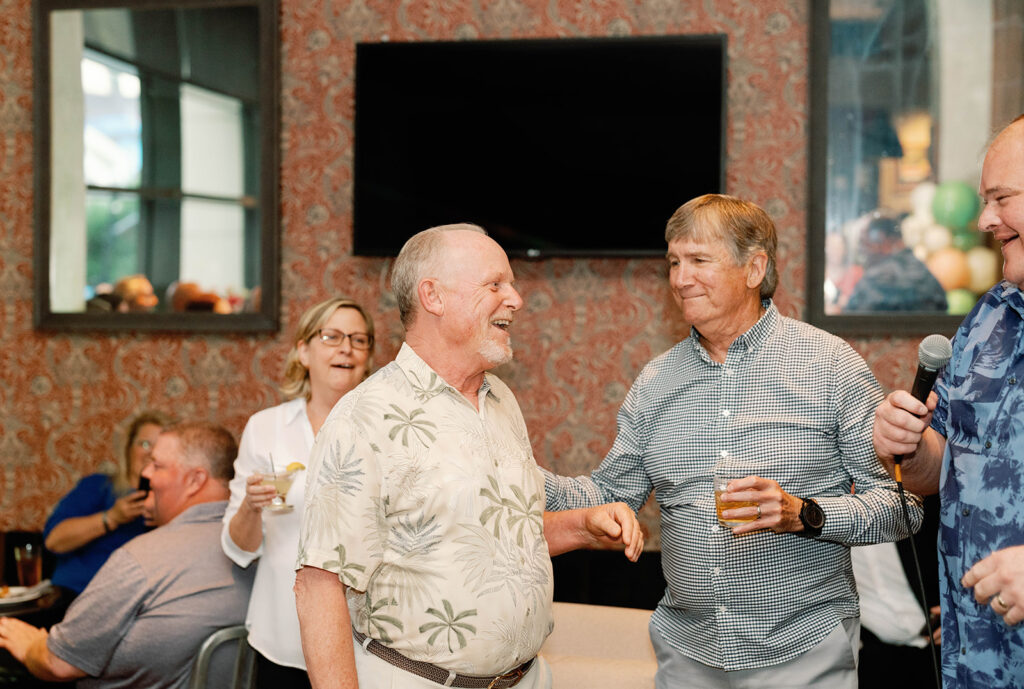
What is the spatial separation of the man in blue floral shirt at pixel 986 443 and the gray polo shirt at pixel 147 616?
5.98 ft

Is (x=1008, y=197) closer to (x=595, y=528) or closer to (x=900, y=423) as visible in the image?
(x=900, y=423)

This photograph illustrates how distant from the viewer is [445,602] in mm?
1655

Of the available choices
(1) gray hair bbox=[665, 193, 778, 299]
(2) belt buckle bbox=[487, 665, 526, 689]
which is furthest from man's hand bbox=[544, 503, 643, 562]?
(1) gray hair bbox=[665, 193, 778, 299]

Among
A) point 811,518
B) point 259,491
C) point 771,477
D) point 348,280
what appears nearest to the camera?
point 811,518

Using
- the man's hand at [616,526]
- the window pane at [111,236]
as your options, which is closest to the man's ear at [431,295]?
the man's hand at [616,526]

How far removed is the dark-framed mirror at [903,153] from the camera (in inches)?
142

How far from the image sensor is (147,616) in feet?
8.59

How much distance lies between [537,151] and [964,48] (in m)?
1.61

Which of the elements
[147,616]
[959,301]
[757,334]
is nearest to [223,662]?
[147,616]

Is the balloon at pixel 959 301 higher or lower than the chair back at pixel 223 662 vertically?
higher

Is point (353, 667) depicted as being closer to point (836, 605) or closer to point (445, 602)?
point (445, 602)

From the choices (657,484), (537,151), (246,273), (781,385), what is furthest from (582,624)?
(246,273)

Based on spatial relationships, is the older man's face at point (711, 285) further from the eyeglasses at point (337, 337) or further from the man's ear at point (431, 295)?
the eyeglasses at point (337, 337)

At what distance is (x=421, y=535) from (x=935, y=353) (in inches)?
35.4
